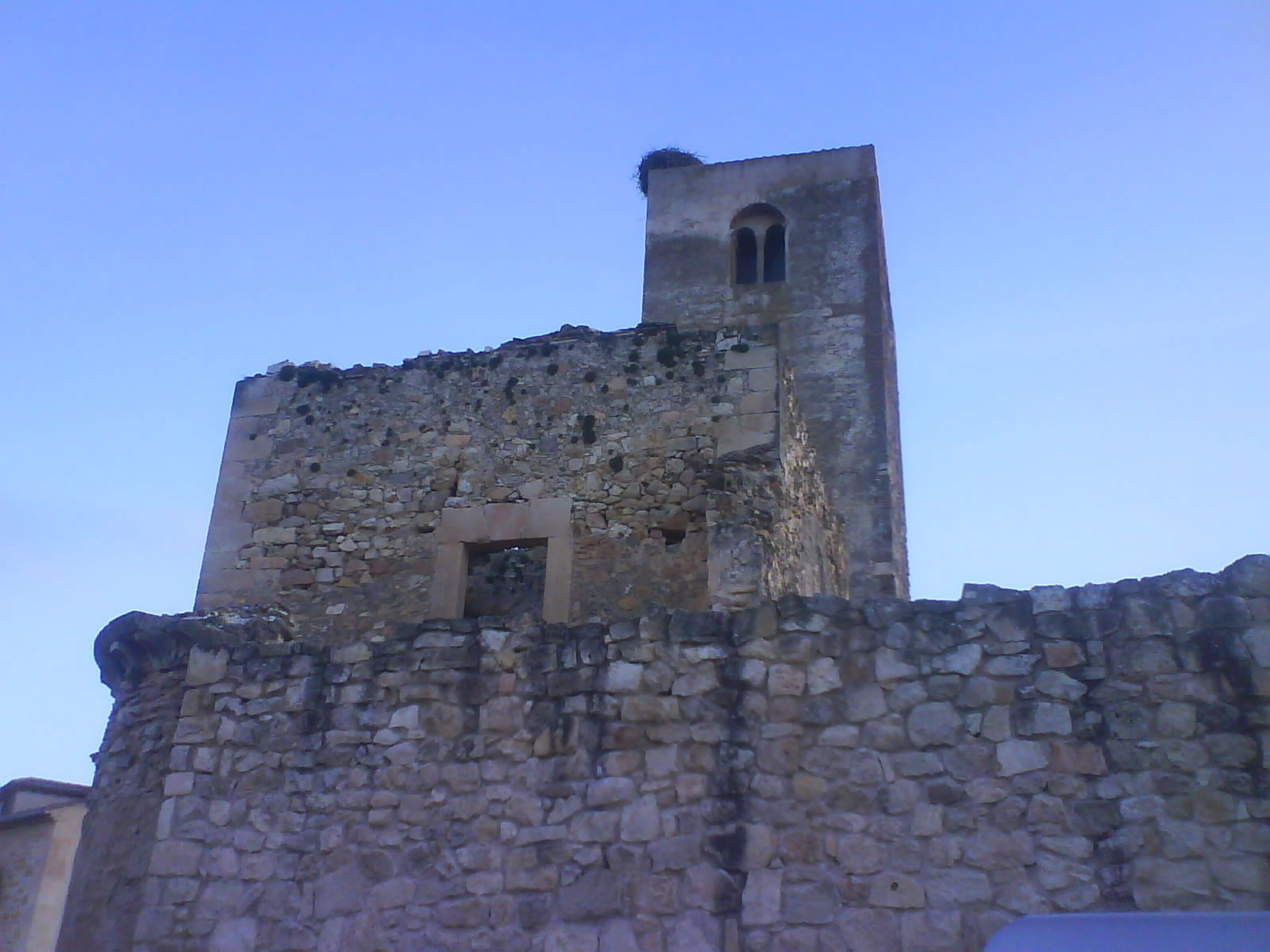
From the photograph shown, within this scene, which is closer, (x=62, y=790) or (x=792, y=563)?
(x=792, y=563)

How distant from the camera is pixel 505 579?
10617 mm

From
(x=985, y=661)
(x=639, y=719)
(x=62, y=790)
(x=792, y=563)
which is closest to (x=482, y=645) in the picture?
(x=639, y=719)

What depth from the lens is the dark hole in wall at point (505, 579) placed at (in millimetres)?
10492

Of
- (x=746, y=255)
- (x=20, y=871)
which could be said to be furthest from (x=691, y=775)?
(x=20, y=871)

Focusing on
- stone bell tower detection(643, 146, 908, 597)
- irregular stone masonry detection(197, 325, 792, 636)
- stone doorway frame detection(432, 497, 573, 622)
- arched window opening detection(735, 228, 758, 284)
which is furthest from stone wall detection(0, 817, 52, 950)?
arched window opening detection(735, 228, 758, 284)

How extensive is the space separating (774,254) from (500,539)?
28.4ft

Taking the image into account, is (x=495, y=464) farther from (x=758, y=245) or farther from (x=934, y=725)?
(x=758, y=245)

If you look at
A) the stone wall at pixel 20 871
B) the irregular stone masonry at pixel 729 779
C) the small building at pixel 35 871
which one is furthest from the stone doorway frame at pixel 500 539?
the stone wall at pixel 20 871

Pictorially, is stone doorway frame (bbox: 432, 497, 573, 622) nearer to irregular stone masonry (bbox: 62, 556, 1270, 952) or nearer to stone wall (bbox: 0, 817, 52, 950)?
irregular stone masonry (bbox: 62, 556, 1270, 952)

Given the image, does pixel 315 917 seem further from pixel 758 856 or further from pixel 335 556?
pixel 335 556

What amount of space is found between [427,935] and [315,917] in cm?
61

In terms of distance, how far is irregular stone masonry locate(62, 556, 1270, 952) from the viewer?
18.0 ft

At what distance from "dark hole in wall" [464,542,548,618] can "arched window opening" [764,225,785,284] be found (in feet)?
25.6

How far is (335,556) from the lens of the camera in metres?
10.6
